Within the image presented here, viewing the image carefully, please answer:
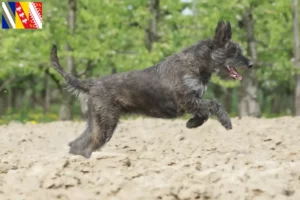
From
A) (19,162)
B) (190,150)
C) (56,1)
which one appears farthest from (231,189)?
(56,1)

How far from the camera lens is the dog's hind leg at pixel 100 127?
8.23 m

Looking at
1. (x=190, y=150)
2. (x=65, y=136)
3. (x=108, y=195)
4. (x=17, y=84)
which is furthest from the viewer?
(x=17, y=84)

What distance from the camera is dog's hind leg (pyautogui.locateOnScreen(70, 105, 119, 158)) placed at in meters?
8.23

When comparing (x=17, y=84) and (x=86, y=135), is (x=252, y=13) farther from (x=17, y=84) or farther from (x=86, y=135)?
(x=17, y=84)

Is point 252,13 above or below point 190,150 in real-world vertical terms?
above

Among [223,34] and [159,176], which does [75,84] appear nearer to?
[223,34]

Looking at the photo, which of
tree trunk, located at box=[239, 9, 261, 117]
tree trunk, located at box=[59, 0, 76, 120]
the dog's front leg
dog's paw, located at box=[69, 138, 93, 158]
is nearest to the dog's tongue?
the dog's front leg

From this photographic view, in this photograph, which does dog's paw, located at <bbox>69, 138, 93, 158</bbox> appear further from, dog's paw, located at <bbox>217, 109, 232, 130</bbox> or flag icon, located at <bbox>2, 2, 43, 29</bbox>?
flag icon, located at <bbox>2, 2, 43, 29</bbox>

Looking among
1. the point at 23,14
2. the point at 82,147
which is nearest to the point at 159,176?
the point at 82,147

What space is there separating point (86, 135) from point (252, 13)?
1340 centimetres

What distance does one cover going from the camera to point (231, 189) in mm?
5289

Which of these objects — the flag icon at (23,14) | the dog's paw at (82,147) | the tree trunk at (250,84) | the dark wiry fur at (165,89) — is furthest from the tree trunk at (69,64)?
the dark wiry fur at (165,89)

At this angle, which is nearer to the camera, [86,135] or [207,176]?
[207,176]

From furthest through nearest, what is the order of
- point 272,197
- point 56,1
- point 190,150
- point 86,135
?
point 56,1, point 190,150, point 86,135, point 272,197
